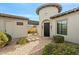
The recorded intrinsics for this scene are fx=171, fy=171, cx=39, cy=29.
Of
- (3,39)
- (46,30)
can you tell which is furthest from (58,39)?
(3,39)

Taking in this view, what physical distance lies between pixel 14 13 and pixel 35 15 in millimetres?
1065

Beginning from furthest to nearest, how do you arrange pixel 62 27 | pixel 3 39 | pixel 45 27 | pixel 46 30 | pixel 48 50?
pixel 46 30
pixel 45 27
pixel 62 27
pixel 3 39
pixel 48 50

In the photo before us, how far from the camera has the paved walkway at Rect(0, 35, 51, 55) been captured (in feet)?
25.2

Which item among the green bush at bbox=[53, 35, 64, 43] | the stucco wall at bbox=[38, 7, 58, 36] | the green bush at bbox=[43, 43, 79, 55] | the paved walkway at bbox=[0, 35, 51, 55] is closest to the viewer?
the green bush at bbox=[43, 43, 79, 55]

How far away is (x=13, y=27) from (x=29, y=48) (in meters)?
1.61

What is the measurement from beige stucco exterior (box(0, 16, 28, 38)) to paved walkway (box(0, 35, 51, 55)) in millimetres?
475

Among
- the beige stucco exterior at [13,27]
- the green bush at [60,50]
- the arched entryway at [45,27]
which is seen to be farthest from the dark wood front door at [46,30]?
the green bush at [60,50]

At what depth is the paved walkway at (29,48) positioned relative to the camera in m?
7.68

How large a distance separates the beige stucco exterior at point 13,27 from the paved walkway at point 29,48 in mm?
475

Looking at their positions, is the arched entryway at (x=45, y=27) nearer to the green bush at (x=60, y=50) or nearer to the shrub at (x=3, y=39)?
the green bush at (x=60, y=50)

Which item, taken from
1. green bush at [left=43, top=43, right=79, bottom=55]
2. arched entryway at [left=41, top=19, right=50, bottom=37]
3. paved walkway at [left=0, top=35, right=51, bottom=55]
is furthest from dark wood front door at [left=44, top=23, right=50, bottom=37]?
green bush at [left=43, top=43, right=79, bottom=55]

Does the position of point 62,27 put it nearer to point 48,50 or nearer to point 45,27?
point 45,27

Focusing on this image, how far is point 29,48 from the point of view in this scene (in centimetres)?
804

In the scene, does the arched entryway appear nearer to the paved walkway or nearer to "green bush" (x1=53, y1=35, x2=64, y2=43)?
the paved walkway
